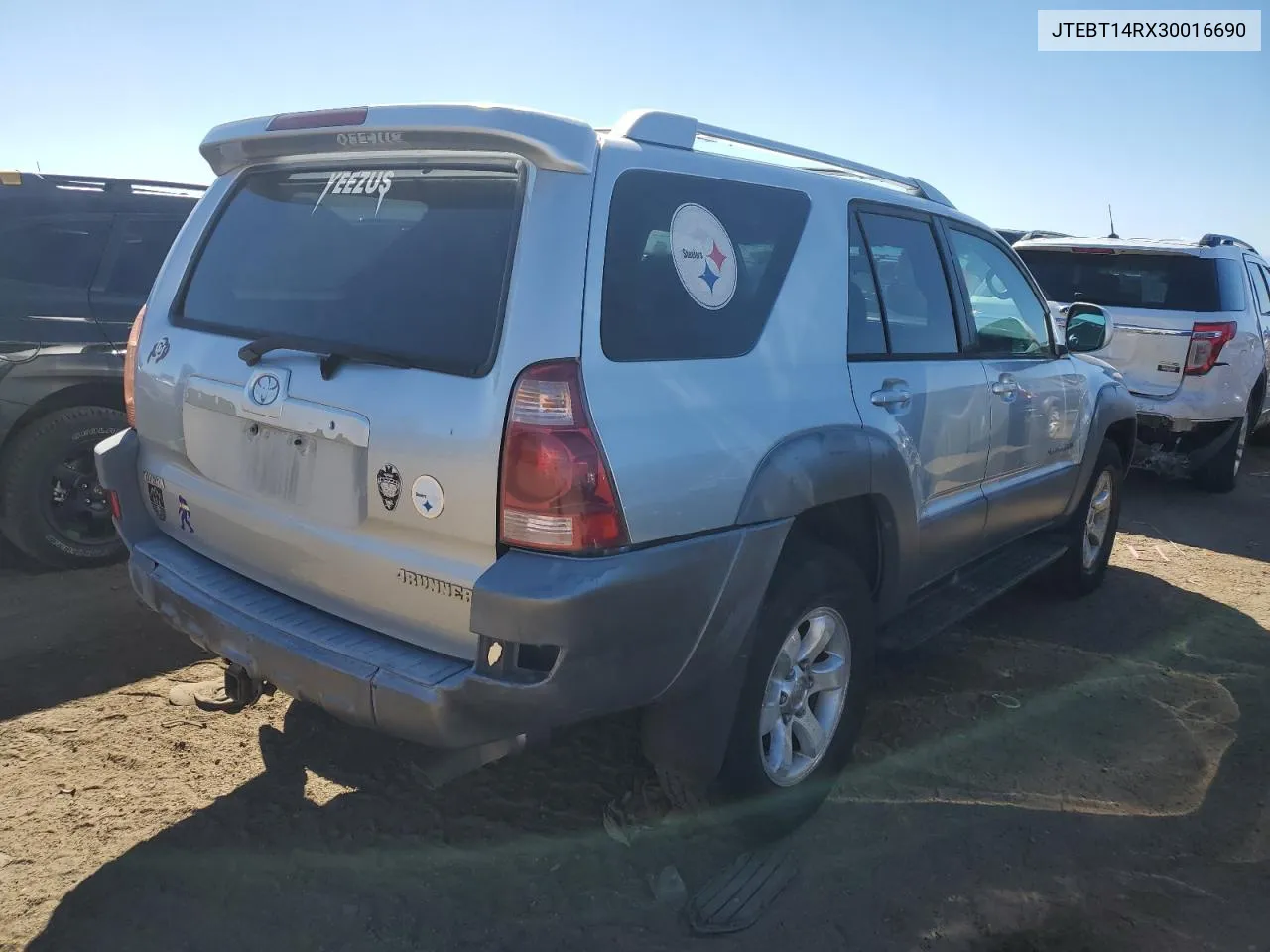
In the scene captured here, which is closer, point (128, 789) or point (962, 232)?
point (128, 789)

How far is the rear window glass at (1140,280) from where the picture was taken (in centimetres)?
710

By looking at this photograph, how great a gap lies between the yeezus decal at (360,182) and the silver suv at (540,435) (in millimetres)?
13

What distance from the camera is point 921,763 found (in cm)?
342

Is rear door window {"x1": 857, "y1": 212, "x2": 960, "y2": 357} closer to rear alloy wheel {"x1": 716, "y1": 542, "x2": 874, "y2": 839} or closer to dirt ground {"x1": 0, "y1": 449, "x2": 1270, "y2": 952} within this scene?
rear alloy wheel {"x1": 716, "y1": 542, "x2": 874, "y2": 839}

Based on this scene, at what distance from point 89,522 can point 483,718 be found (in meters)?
3.54

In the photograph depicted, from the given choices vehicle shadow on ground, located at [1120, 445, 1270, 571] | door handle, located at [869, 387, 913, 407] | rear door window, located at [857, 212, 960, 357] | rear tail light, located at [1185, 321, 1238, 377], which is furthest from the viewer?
rear tail light, located at [1185, 321, 1238, 377]

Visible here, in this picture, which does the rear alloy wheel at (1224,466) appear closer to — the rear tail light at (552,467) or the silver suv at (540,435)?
the silver suv at (540,435)

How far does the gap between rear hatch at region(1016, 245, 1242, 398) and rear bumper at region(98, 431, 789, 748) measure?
5.86 m

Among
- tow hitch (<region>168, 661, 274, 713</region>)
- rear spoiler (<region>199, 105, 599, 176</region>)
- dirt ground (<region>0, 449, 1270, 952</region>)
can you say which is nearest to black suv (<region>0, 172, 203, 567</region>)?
dirt ground (<region>0, 449, 1270, 952</region>)

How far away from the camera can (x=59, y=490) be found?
15.3 ft

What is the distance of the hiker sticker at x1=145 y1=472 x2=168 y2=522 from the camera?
9.61 ft

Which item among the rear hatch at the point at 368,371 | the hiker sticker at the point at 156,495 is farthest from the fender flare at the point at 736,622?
the hiker sticker at the point at 156,495

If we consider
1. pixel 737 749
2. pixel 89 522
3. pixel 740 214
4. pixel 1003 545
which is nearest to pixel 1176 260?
pixel 1003 545

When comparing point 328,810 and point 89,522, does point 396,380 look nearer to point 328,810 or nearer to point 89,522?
point 328,810
